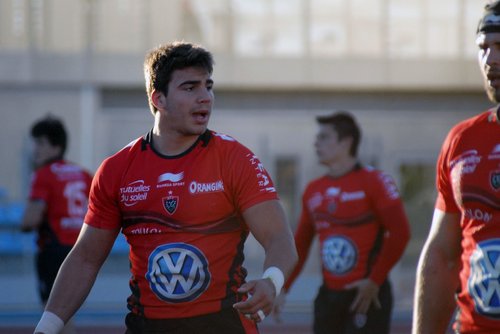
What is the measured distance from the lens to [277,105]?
975 inches

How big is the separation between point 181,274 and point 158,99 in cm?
78

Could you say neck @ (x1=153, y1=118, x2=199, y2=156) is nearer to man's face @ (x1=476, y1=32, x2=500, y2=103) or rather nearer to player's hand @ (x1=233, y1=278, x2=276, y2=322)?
player's hand @ (x1=233, y1=278, x2=276, y2=322)

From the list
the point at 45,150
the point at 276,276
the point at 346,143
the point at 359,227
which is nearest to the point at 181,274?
the point at 276,276

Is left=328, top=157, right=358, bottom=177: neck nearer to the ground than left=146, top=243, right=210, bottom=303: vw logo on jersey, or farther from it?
nearer to the ground

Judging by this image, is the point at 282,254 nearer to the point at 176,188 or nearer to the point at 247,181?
the point at 247,181

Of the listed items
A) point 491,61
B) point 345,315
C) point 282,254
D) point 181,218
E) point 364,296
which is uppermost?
point 491,61

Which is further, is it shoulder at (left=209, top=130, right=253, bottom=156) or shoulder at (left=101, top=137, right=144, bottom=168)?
shoulder at (left=101, top=137, right=144, bottom=168)

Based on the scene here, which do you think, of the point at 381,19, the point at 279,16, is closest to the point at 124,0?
the point at 279,16

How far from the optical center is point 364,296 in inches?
293

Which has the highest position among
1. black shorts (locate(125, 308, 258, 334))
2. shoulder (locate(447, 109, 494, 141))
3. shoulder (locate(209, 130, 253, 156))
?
shoulder (locate(447, 109, 494, 141))

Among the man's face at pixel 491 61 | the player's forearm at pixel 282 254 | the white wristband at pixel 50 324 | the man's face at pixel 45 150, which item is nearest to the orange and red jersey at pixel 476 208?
the man's face at pixel 491 61

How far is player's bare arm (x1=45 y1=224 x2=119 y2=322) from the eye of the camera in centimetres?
458

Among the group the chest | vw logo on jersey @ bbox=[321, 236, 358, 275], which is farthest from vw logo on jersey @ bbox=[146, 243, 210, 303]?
vw logo on jersey @ bbox=[321, 236, 358, 275]

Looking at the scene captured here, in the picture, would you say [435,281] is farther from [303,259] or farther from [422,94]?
[422,94]
